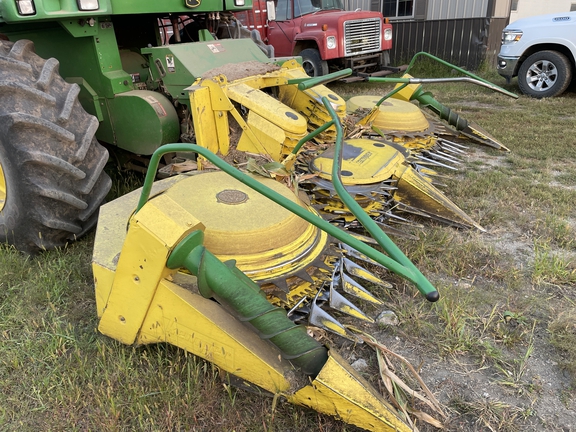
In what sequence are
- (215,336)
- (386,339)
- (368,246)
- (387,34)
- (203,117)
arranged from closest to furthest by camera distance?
(368,246), (215,336), (386,339), (203,117), (387,34)

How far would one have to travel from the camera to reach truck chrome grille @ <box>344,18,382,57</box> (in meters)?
8.30

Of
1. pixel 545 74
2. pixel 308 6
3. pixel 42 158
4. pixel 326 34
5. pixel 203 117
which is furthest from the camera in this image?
pixel 308 6

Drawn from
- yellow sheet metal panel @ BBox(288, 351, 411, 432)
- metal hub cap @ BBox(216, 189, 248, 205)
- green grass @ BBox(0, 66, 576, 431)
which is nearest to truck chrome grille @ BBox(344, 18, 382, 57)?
green grass @ BBox(0, 66, 576, 431)

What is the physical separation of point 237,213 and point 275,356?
696 mm

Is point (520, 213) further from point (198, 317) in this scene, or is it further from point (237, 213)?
point (198, 317)

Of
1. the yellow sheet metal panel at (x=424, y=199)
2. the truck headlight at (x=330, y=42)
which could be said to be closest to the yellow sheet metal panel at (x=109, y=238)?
the yellow sheet metal panel at (x=424, y=199)

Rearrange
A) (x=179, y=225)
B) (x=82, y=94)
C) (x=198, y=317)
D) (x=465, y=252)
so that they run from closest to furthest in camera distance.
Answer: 1. (x=179, y=225)
2. (x=198, y=317)
3. (x=465, y=252)
4. (x=82, y=94)

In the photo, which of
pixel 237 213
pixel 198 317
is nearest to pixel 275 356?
pixel 198 317

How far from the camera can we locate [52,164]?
2.34 meters

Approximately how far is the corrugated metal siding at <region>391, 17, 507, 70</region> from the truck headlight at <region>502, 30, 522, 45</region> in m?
2.61

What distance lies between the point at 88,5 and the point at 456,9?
373 inches

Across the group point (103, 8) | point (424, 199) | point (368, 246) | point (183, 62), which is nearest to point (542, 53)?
point (424, 199)

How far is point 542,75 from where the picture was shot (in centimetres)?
734

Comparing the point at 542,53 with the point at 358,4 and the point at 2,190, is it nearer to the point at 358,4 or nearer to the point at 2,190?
the point at 358,4
